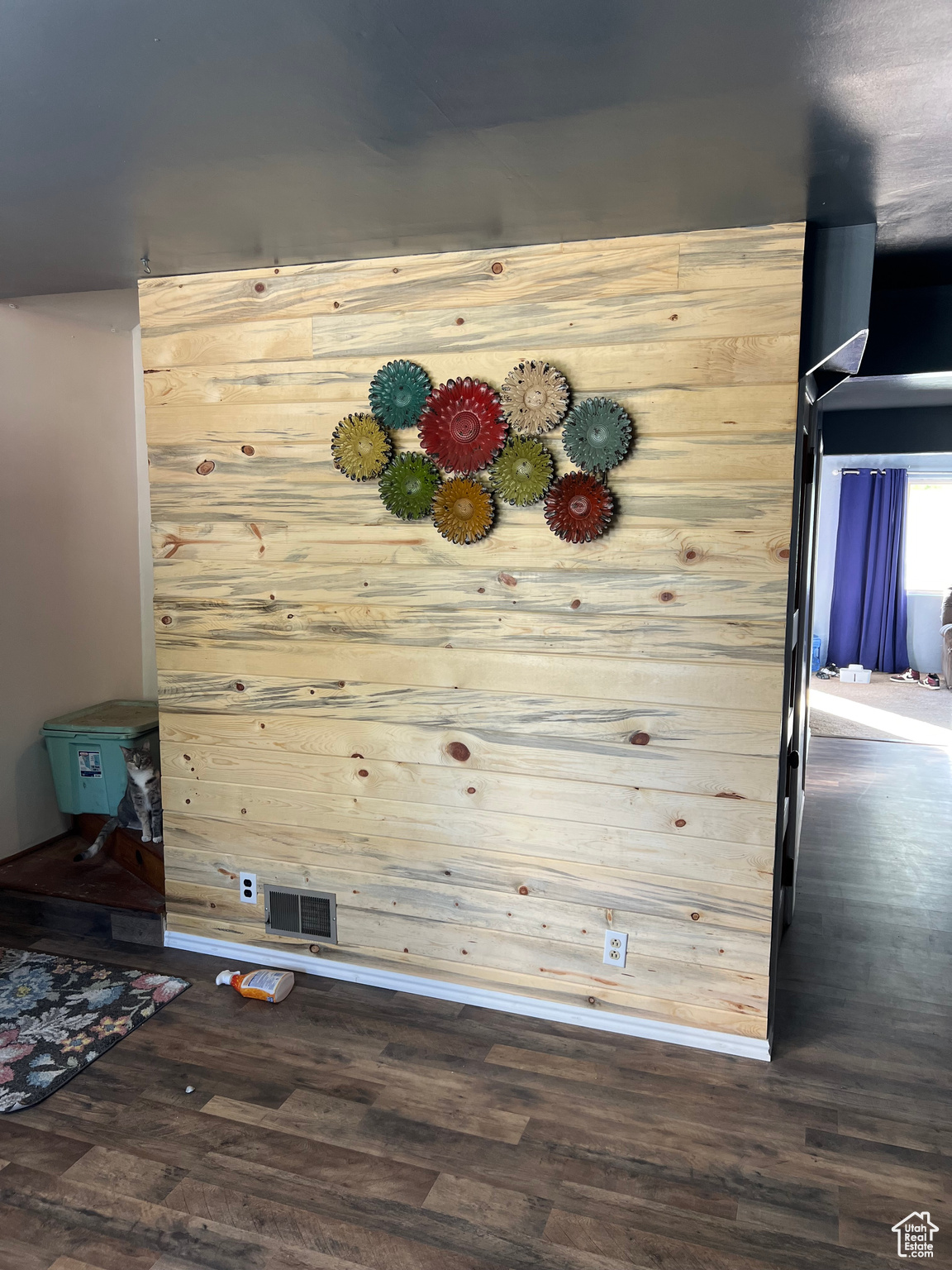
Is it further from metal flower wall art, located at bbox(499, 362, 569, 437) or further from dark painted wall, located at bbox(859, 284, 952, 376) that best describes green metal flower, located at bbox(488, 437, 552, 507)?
dark painted wall, located at bbox(859, 284, 952, 376)

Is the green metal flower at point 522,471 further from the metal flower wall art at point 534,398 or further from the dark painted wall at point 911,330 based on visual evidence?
the dark painted wall at point 911,330

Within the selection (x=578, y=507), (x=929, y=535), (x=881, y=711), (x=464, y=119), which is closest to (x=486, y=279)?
(x=578, y=507)

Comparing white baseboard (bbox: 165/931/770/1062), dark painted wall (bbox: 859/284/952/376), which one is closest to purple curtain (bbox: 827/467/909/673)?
dark painted wall (bbox: 859/284/952/376)

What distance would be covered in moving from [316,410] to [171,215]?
690 mm

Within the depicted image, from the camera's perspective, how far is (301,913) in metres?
3.02

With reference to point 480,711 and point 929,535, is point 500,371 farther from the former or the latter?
point 929,535

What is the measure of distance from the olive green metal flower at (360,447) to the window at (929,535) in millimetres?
8220

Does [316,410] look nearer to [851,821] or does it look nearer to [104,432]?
[104,432]

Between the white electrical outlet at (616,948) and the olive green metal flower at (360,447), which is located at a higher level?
the olive green metal flower at (360,447)

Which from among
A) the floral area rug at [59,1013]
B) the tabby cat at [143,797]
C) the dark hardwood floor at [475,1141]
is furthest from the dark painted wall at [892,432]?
the floral area rug at [59,1013]

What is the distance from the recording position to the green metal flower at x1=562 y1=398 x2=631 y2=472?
245 cm

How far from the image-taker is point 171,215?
2.33 m

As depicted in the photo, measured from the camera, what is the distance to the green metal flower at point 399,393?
8.71 feet

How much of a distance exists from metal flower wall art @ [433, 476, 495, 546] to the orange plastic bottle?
1542 mm
